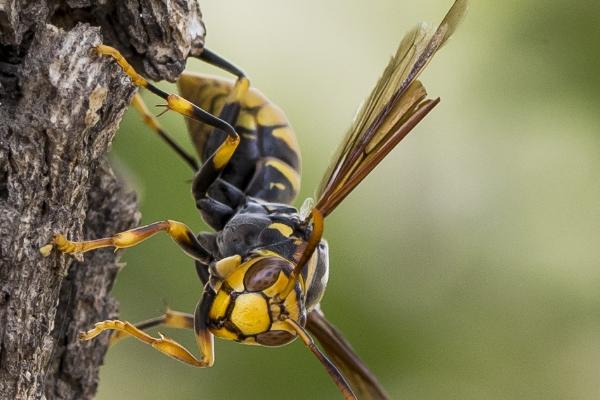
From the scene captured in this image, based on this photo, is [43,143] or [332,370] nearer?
[43,143]

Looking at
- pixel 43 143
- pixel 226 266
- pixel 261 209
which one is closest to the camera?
pixel 43 143

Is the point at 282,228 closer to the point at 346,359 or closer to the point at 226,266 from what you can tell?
the point at 226,266

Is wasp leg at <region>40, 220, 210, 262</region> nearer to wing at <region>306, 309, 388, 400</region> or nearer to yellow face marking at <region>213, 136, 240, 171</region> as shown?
yellow face marking at <region>213, 136, 240, 171</region>

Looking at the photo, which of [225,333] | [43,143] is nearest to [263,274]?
[225,333]

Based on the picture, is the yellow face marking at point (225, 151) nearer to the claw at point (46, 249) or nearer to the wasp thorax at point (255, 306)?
the wasp thorax at point (255, 306)

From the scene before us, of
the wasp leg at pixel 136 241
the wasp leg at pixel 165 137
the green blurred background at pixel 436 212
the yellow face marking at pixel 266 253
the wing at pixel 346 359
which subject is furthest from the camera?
the green blurred background at pixel 436 212

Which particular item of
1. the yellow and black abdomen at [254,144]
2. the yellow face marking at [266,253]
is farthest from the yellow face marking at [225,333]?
the yellow and black abdomen at [254,144]

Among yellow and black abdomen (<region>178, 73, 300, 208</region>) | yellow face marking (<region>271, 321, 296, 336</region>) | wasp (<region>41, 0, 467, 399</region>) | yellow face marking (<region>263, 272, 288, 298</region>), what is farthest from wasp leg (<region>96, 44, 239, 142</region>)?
yellow face marking (<region>271, 321, 296, 336</region>)
